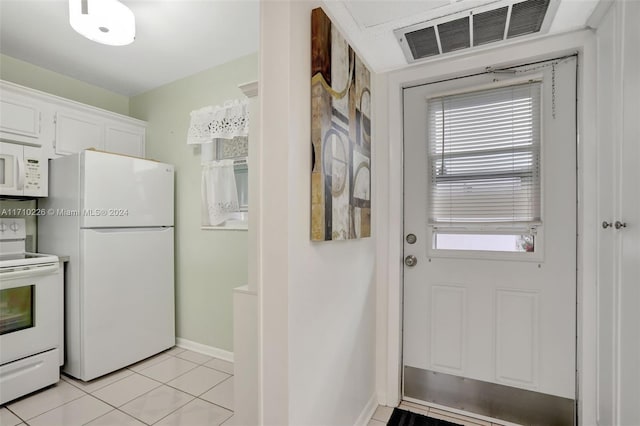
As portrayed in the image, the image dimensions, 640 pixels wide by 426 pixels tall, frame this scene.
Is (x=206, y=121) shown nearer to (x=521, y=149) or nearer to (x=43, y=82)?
(x=43, y=82)

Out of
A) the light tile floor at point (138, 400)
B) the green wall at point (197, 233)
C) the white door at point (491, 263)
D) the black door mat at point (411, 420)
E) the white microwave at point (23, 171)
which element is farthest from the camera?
→ the green wall at point (197, 233)

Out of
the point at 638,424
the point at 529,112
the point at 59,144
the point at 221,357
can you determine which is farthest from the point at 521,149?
the point at 59,144

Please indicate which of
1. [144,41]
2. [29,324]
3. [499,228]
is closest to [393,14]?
→ [499,228]

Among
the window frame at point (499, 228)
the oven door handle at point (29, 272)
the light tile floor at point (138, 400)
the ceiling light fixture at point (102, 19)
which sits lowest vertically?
the light tile floor at point (138, 400)

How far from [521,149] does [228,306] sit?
252 cm

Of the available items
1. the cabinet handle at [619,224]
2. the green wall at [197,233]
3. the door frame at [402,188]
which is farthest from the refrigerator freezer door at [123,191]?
the cabinet handle at [619,224]

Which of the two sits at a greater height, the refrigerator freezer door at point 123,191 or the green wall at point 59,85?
the green wall at point 59,85

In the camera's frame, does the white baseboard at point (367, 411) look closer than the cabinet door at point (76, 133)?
Yes

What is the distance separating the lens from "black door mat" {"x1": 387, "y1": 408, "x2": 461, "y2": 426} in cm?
184

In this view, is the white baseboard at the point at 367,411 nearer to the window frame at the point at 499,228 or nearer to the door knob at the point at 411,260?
the door knob at the point at 411,260

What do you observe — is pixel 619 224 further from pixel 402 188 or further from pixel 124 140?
pixel 124 140

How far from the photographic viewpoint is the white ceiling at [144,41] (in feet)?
6.87

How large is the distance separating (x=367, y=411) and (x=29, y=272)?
2502 mm

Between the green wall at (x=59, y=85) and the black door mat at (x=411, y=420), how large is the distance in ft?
12.8
